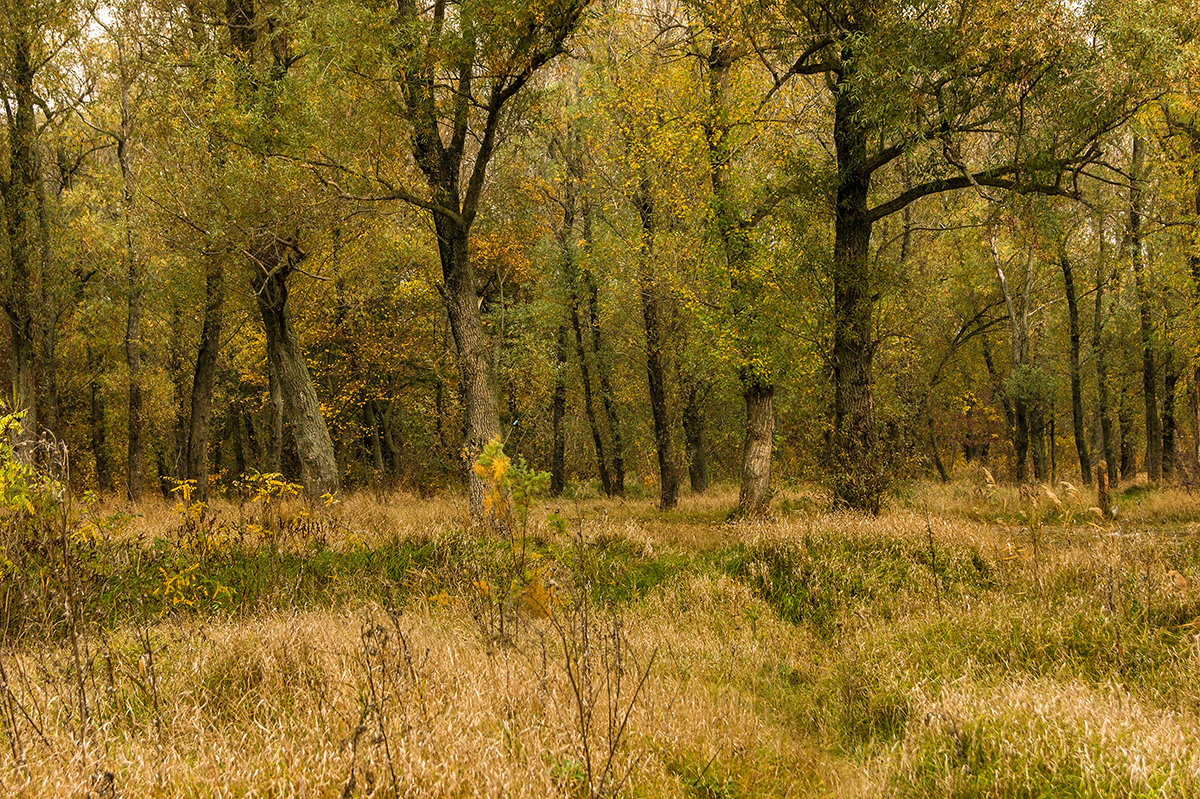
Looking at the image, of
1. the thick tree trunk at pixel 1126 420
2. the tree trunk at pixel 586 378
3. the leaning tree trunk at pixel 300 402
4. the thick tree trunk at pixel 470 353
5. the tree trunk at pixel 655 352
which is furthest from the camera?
the thick tree trunk at pixel 1126 420

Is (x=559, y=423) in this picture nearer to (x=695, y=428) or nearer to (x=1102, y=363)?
(x=695, y=428)

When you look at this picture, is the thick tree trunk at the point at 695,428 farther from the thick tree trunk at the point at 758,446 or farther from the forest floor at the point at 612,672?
the forest floor at the point at 612,672

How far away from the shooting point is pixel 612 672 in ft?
14.7

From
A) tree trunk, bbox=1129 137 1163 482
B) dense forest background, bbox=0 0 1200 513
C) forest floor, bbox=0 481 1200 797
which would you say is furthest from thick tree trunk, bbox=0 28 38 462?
tree trunk, bbox=1129 137 1163 482

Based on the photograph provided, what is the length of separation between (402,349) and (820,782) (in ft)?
69.9

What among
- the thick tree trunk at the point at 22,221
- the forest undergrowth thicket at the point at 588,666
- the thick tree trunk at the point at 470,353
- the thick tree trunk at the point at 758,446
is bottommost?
the forest undergrowth thicket at the point at 588,666

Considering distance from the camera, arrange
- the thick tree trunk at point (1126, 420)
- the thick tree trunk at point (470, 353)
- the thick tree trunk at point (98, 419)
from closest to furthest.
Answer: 1. the thick tree trunk at point (470, 353)
2. the thick tree trunk at point (98, 419)
3. the thick tree trunk at point (1126, 420)

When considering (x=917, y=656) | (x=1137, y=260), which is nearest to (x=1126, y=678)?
(x=917, y=656)

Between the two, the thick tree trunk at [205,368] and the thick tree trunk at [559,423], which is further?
the thick tree trunk at [559,423]

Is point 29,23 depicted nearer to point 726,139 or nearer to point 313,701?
point 726,139

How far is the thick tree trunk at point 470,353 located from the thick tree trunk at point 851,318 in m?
5.91

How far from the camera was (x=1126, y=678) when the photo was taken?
15.4 ft

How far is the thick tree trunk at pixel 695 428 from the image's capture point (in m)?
23.4

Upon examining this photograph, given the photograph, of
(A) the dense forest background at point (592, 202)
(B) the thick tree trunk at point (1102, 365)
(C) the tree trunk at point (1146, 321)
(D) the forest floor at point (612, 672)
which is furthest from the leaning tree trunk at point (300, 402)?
(B) the thick tree trunk at point (1102, 365)
